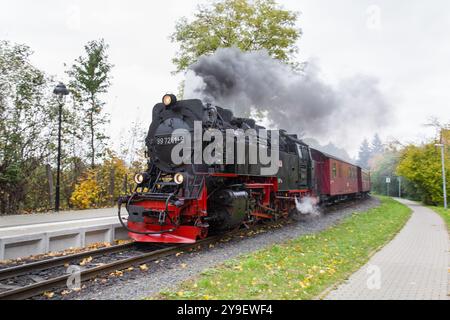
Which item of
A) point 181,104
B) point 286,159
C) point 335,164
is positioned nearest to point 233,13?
point 335,164

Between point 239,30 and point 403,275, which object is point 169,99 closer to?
point 403,275

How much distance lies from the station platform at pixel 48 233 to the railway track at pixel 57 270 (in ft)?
3.95

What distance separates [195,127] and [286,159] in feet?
16.8

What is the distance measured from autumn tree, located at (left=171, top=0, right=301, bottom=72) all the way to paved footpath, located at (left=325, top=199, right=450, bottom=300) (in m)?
16.0

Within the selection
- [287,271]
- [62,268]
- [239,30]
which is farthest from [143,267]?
[239,30]

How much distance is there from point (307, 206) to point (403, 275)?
9586 millimetres

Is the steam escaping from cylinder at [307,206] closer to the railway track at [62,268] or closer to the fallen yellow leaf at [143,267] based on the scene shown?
the railway track at [62,268]

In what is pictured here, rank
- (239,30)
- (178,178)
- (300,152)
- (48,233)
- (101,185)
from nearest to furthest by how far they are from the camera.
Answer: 1. (48,233)
2. (178,178)
3. (300,152)
4. (101,185)
5. (239,30)

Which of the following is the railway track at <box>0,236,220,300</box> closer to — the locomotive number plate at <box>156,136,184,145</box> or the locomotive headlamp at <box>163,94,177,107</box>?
the locomotive number plate at <box>156,136,184,145</box>

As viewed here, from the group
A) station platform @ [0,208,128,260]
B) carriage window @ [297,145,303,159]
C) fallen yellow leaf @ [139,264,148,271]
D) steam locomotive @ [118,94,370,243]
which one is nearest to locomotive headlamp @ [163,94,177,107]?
steam locomotive @ [118,94,370,243]

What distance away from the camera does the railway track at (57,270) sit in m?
5.12

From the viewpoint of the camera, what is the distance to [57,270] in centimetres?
649

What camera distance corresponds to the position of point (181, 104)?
9.04 meters
